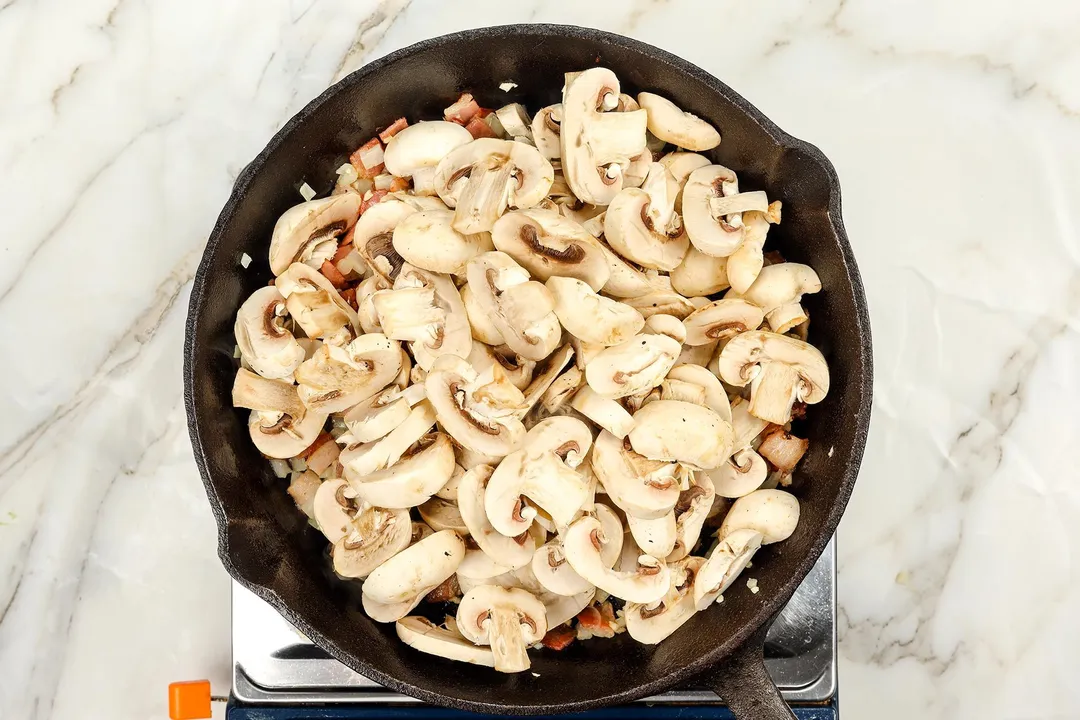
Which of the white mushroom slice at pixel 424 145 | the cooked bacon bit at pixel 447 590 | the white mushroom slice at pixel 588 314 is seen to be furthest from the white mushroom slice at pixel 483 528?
the white mushroom slice at pixel 424 145

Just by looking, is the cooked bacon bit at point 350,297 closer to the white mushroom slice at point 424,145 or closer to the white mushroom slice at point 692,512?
the white mushroom slice at point 424,145

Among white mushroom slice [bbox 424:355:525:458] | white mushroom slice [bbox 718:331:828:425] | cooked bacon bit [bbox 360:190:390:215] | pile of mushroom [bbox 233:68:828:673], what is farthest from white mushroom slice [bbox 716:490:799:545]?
cooked bacon bit [bbox 360:190:390:215]

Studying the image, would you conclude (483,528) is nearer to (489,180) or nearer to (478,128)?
(489,180)

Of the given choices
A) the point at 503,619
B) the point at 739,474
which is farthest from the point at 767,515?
the point at 503,619

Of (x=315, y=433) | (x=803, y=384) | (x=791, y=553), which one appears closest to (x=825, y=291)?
(x=803, y=384)

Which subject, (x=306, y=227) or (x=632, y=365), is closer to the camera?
(x=632, y=365)

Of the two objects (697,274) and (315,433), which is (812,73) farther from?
(315,433)

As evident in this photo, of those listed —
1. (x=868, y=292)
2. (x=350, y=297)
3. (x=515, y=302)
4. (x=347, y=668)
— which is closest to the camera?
(x=515, y=302)
